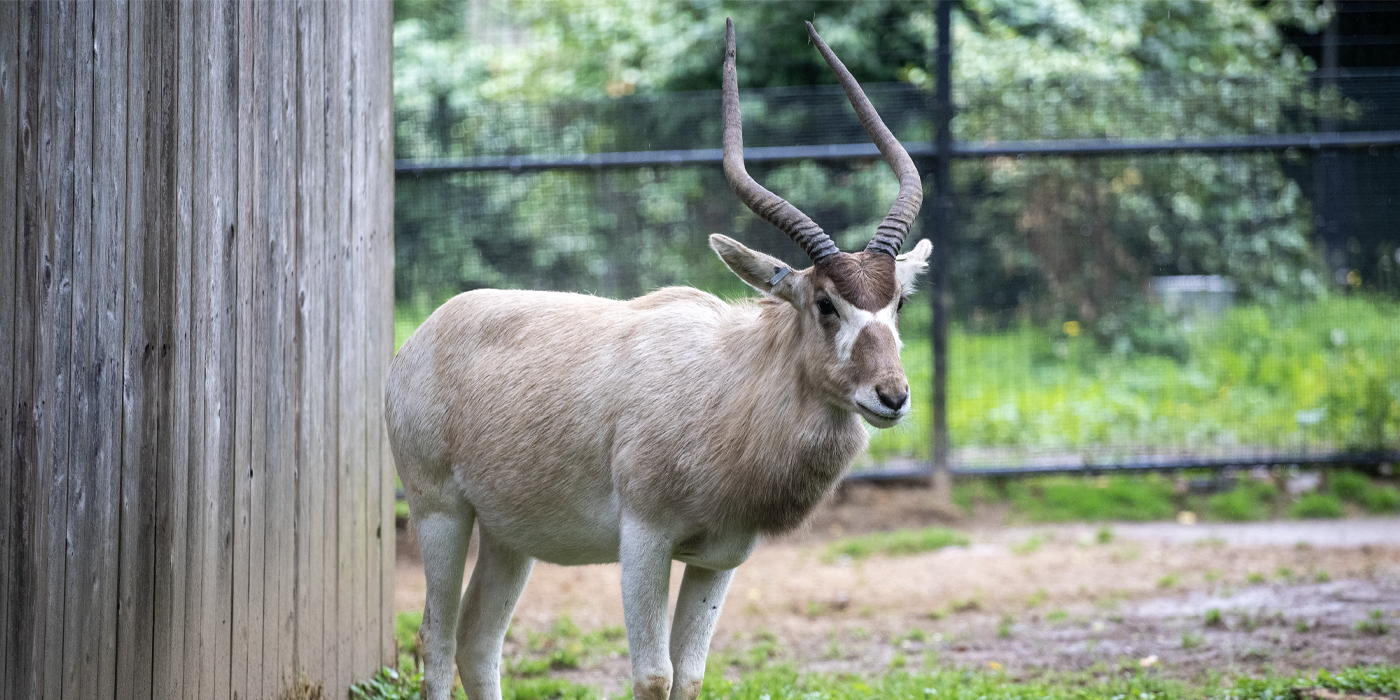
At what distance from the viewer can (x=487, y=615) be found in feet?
15.4

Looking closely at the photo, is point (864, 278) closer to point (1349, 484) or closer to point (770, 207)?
point (770, 207)

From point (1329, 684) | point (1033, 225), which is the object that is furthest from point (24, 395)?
point (1033, 225)

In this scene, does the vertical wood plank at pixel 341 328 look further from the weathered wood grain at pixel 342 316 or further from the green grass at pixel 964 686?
the green grass at pixel 964 686

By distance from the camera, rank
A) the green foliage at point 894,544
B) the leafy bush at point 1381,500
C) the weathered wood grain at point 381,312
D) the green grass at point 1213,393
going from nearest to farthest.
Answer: the weathered wood grain at point 381,312, the green foliage at point 894,544, the leafy bush at point 1381,500, the green grass at point 1213,393

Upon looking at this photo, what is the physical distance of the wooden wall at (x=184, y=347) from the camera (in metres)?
3.03

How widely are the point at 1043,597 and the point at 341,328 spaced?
15.9ft

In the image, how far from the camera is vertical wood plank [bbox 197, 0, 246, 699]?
12.5 feet

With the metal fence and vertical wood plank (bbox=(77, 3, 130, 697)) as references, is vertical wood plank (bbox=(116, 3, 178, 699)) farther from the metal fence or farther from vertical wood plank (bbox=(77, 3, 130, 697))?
the metal fence

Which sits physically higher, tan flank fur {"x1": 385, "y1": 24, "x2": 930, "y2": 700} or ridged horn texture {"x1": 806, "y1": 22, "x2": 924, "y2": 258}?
ridged horn texture {"x1": 806, "y1": 22, "x2": 924, "y2": 258}

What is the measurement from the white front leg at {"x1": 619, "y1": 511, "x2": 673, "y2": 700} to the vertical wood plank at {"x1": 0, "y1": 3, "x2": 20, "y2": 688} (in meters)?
1.84

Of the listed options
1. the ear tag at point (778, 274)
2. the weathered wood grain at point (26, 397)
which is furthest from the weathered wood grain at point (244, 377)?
the ear tag at point (778, 274)

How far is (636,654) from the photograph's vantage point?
400 centimetres

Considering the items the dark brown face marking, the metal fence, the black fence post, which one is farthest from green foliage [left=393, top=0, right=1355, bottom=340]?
the dark brown face marking

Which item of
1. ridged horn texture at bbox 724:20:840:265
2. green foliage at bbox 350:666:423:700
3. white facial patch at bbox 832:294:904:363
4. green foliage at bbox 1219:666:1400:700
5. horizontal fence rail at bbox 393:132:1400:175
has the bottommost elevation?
green foliage at bbox 350:666:423:700
